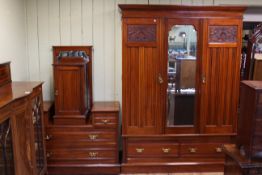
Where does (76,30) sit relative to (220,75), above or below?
above

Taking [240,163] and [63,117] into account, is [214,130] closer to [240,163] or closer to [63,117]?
[240,163]

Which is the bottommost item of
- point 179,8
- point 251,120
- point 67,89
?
point 251,120

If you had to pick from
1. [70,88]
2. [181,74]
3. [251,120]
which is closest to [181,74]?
[181,74]

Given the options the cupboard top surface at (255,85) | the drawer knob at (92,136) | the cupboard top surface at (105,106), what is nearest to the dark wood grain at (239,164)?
the cupboard top surface at (255,85)

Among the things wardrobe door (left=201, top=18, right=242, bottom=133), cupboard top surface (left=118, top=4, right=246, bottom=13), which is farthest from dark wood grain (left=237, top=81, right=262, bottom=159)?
cupboard top surface (left=118, top=4, right=246, bottom=13)

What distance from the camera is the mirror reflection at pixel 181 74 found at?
3.40m

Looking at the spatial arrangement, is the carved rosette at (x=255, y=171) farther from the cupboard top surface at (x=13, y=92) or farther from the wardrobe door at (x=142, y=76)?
the cupboard top surface at (x=13, y=92)

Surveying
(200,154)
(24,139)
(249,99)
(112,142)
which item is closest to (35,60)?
(112,142)

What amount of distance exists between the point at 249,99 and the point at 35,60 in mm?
2645

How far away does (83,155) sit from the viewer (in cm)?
353

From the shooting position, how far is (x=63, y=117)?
346 centimetres

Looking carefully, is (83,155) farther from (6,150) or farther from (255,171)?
(255,171)

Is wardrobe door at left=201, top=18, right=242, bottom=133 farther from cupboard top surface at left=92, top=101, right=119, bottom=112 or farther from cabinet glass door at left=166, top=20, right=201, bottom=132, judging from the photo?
cupboard top surface at left=92, top=101, right=119, bottom=112

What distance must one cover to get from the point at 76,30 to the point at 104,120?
1.22 metres
